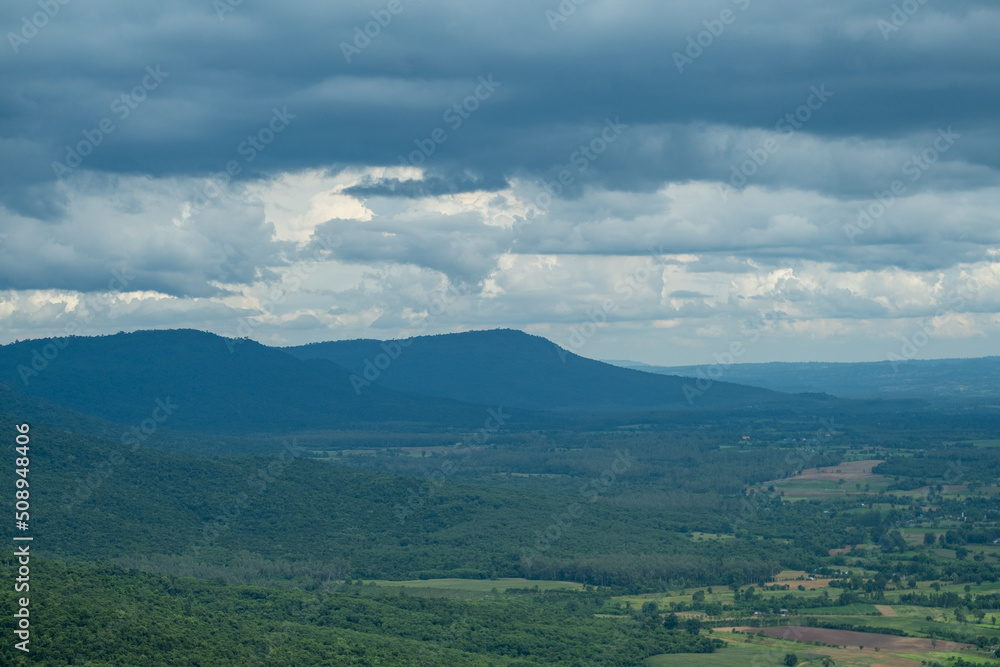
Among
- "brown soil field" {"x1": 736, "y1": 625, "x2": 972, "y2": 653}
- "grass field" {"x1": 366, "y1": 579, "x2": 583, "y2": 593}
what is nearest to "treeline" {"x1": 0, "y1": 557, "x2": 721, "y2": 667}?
"brown soil field" {"x1": 736, "y1": 625, "x2": 972, "y2": 653}

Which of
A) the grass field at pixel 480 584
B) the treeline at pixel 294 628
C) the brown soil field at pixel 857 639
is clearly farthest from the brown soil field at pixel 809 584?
the treeline at pixel 294 628

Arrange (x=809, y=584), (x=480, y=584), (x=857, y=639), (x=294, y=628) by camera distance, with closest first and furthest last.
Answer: (x=294, y=628) → (x=857, y=639) → (x=809, y=584) → (x=480, y=584)

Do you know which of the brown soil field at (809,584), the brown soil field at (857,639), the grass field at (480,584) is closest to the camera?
the brown soil field at (857,639)

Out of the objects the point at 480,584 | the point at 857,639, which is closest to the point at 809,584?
the point at 857,639

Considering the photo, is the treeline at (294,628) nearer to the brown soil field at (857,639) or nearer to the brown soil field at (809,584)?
the brown soil field at (857,639)

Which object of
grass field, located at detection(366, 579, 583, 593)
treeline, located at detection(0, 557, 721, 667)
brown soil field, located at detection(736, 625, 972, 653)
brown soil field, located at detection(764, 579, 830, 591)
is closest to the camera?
treeline, located at detection(0, 557, 721, 667)

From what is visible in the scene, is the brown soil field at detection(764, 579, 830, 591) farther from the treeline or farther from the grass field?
the treeline

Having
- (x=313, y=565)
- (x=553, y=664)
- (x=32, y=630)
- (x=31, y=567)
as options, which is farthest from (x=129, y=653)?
(x=313, y=565)

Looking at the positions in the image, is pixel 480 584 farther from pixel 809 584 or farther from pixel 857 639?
pixel 857 639

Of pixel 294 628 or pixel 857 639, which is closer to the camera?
pixel 294 628
